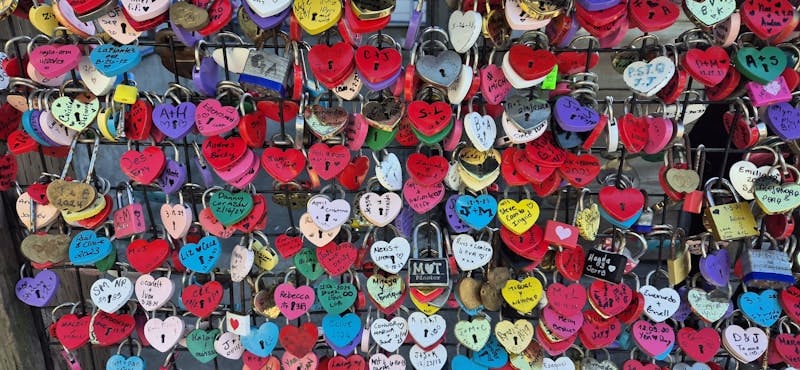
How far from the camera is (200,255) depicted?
997 millimetres

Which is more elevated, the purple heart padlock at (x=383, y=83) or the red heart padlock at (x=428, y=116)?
the purple heart padlock at (x=383, y=83)

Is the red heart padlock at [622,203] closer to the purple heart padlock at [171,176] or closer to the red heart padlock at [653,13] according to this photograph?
the red heart padlock at [653,13]

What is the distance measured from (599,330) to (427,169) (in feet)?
1.49

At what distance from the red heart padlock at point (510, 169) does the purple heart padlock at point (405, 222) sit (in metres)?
0.19

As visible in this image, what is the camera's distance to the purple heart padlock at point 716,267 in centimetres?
99

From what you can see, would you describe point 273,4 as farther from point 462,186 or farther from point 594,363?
point 594,363

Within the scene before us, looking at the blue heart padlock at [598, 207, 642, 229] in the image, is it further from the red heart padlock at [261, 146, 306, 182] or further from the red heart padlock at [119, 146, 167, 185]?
the red heart padlock at [119, 146, 167, 185]

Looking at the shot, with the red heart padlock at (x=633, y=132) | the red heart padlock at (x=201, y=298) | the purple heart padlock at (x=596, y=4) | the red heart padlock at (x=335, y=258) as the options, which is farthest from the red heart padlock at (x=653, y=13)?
the red heart padlock at (x=201, y=298)

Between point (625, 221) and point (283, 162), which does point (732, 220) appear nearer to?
point (625, 221)

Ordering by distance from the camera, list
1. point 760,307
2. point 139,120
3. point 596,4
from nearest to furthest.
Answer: point 596,4
point 139,120
point 760,307

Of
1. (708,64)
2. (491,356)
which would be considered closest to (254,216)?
(491,356)

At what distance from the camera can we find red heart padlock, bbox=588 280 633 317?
3.35 ft

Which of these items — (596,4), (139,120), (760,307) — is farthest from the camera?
(760,307)

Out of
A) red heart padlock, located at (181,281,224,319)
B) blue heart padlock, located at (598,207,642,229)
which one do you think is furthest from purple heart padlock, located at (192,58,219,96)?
blue heart padlock, located at (598,207,642,229)
